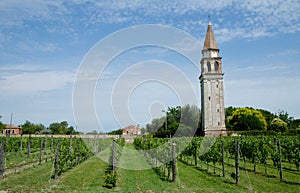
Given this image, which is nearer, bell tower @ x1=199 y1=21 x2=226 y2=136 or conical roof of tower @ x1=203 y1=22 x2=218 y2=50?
bell tower @ x1=199 y1=21 x2=226 y2=136

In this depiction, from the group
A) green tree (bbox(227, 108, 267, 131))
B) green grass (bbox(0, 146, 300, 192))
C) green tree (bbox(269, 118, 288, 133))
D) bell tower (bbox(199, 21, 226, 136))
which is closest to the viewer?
green grass (bbox(0, 146, 300, 192))

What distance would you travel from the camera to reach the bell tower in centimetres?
4886

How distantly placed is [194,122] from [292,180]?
4060cm

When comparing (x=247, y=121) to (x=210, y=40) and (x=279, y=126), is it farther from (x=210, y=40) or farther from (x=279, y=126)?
(x=210, y=40)

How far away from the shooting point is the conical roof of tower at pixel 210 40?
174 feet

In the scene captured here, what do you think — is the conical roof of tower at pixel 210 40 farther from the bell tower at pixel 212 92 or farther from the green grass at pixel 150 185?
the green grass at pixel 150 185

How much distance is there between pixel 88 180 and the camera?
38.2 feet

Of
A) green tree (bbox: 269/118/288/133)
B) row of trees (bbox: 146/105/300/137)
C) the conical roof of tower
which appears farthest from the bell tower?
green tree (bbox: 269/118/288/133)

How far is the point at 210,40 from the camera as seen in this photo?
53719 millimetres

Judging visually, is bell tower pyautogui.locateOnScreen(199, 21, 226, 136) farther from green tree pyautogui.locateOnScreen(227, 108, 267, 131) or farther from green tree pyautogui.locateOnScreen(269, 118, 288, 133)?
green tree pyautogui.locateOnScreen(227, 108, 267, 131)

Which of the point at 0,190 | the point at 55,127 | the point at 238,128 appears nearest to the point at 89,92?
the point at 0,190

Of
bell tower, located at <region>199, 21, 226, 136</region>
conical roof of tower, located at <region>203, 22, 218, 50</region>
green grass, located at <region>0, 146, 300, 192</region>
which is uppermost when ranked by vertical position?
conical roof of tower, located at <region>203, 22, 218, 50</region>

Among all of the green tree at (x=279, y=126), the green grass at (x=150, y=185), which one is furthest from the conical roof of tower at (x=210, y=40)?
the green grass at (x=150, y=185)

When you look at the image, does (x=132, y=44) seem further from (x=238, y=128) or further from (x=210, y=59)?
(x=238, y=128)
